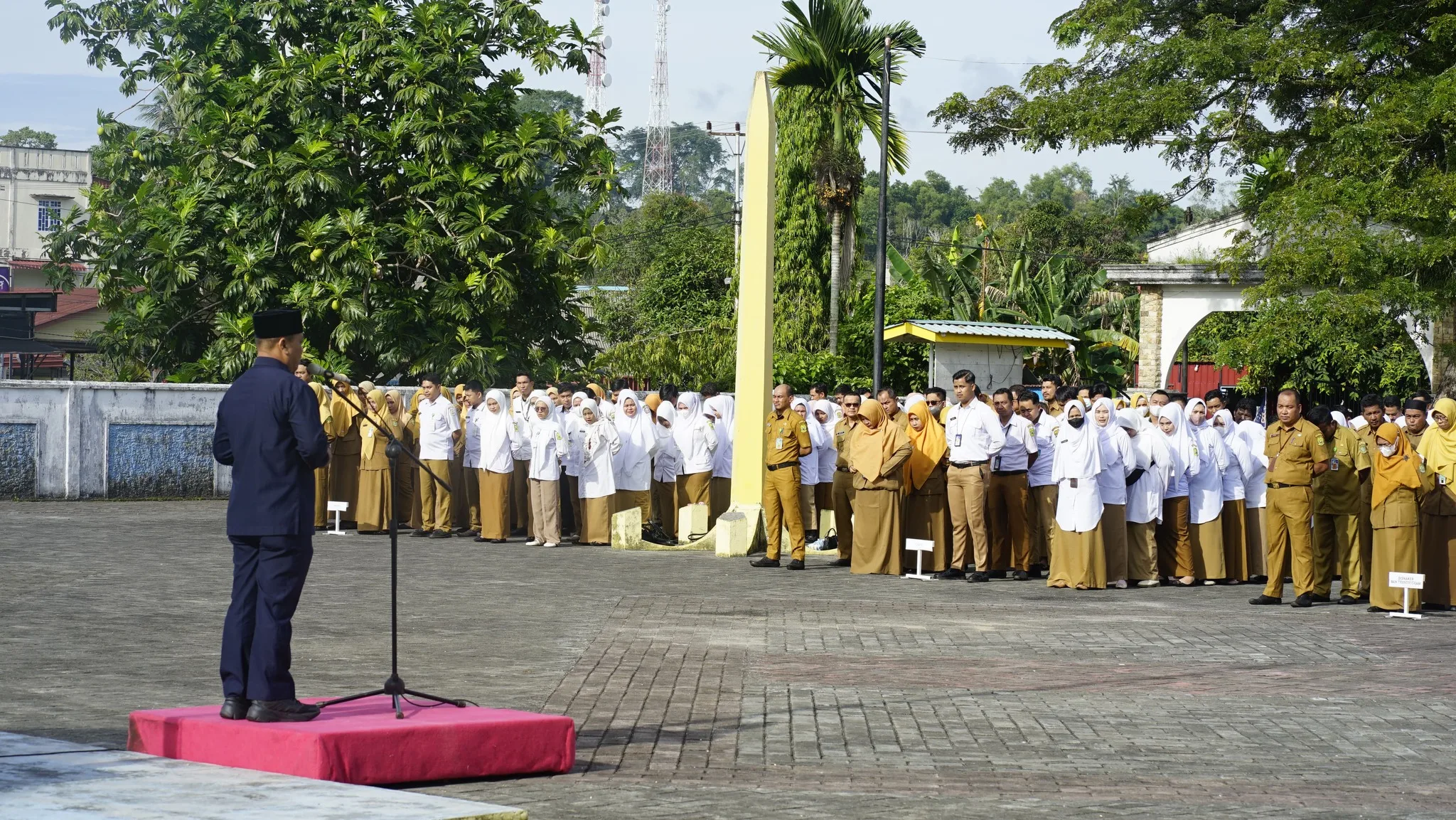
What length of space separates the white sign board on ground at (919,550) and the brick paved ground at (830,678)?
1.09 feet

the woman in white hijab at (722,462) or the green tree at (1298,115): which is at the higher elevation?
the green tree at (1298,115)

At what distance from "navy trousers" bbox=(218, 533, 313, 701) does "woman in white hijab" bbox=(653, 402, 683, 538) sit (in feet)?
41.9

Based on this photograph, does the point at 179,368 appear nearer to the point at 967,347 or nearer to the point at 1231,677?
the point at 967,347

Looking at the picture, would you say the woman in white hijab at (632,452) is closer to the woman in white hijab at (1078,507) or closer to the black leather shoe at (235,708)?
the woman in white hijab at (1078,507)

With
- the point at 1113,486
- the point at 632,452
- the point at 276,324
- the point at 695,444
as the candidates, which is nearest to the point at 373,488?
the point at 632,452

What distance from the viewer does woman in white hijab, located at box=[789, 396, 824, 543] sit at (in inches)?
791

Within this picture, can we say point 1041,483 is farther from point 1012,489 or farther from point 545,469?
point 545,469

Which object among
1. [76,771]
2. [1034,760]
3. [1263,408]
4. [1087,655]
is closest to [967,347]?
[1263,408]

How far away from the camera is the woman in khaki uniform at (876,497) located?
16.7 meters

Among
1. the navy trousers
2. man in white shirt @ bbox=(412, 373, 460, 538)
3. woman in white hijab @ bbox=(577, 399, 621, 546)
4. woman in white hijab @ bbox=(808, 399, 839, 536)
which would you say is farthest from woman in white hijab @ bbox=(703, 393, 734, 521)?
the navy trousers

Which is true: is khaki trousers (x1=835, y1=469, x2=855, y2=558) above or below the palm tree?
below

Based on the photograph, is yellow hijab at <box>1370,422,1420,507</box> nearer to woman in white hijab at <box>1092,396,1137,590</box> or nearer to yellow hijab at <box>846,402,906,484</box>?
woman in white hijab at <box>1092,396,1137,590</box>

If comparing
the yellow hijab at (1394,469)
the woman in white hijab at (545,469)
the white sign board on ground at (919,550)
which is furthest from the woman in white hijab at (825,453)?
the yellow hijab at (1394,469)

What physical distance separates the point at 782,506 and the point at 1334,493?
5414mm
